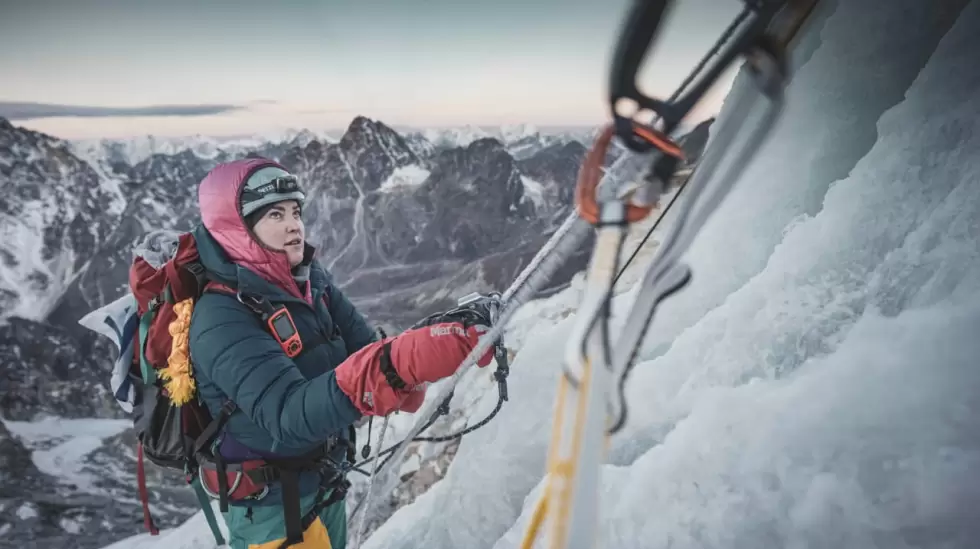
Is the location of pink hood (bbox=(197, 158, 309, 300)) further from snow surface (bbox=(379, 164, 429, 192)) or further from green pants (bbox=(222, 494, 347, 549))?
snow surface (bbox=(379, 164, 429, 192))

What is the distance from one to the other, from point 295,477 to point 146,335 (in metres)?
0.73

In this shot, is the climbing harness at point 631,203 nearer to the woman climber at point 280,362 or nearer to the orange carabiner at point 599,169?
the orange carabiner at point 599,169

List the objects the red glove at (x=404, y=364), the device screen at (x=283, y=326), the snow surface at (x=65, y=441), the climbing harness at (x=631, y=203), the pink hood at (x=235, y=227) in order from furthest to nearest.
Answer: the snow surface at (x=65, y=441), the pink hood at (x=235, y=227), the device screen at (x=283, y=326), the red glove at (x=404, y=364), the climbing harness at (x=631, y=203)

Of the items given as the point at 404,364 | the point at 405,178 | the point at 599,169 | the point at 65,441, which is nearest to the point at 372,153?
the point at 405,178

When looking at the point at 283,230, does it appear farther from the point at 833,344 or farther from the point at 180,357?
the point at 833,344

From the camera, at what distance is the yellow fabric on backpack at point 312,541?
82.0 inches

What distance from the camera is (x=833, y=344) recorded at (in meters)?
1.69

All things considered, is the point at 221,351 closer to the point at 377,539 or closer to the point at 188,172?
the point at 377,539

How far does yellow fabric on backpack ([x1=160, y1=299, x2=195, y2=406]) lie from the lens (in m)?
1.83

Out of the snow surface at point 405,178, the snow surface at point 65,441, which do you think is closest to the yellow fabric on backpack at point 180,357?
the snow surface at point 65,441

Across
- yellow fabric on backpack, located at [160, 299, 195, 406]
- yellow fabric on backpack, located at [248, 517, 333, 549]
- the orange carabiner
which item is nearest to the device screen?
yellow fabric on backpack, located at [160, 299, 195, 406]

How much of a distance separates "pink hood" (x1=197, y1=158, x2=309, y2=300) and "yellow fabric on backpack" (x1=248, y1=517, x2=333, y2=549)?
93cm

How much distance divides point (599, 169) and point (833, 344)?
1.28 metres

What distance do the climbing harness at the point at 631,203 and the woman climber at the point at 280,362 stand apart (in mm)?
639
